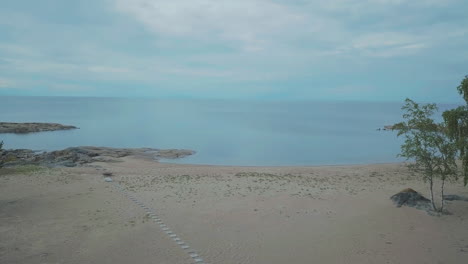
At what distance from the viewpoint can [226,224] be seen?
13.9m

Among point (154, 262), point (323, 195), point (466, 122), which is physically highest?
point (466, 122)

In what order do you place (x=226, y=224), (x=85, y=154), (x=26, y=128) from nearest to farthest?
(x=226, y=224) → (x=85, y=154) → (x=26, y=128)

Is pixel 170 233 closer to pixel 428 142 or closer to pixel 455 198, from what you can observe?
pixel 428 142

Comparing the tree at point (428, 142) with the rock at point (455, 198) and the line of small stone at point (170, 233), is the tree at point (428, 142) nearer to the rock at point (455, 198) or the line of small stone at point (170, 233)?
the rock at point (455, 198)

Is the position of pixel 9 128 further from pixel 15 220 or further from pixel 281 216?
pixel 281 216

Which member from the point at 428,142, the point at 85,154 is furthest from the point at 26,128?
the point at 428,142

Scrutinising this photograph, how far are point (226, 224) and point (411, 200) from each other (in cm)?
913

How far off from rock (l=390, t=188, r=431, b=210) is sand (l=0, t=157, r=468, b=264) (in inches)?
20.8

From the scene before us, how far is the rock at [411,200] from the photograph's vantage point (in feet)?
50.1

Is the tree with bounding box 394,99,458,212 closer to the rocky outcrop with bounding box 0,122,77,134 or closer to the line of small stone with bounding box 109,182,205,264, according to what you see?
the line of small stone with bounding box 109,182,205,264

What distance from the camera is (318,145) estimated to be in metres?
58.8

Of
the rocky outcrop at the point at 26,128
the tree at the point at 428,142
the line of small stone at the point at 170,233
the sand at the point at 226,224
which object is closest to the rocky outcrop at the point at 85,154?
the sand at the point at 226,224

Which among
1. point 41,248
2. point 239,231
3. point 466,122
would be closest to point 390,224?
point 466,122

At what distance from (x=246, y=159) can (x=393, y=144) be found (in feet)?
102
